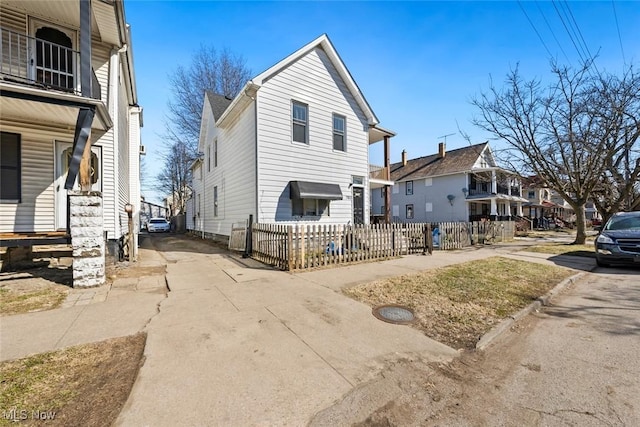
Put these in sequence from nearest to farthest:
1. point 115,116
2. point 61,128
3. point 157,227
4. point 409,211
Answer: point 61,128 → point 115,116 → point 157,227 → point 409,211

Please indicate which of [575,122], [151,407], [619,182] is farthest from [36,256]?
[619,182]

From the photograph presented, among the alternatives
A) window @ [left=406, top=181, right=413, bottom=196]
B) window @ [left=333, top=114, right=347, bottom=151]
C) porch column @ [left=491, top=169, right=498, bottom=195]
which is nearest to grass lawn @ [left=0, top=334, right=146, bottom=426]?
window @ [left=333, top=114, right=347, bottom=151]

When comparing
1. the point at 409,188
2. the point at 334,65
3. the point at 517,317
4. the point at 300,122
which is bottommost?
the point at 517,317

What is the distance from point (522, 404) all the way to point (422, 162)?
110ft

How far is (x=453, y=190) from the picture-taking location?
28.4 m

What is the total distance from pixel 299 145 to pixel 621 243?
1139cm

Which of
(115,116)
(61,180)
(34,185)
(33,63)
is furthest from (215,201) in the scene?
(33,63)

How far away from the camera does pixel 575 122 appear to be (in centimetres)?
1567

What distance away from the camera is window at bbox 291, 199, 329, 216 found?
463 inches

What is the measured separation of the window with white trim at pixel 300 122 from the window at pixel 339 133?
5.12ft

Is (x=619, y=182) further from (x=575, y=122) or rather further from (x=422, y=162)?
(x=422, y=162)

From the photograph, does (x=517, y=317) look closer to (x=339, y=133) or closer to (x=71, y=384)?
(x=71, y=384)

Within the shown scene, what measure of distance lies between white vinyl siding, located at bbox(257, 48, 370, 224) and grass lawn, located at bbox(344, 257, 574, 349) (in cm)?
596

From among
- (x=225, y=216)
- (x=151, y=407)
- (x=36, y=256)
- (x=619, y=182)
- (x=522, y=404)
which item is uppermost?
(x=619, y=182)
